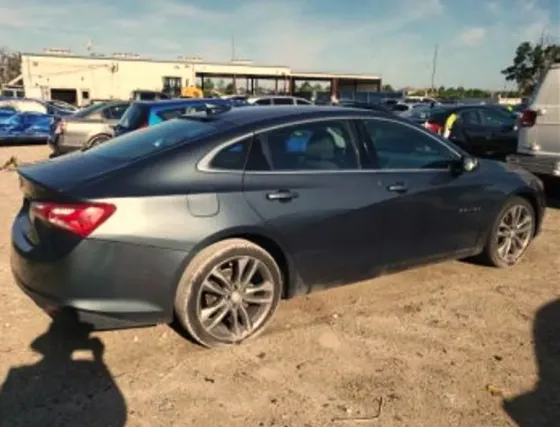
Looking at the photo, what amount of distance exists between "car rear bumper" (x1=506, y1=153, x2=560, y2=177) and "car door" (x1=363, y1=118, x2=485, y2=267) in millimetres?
3005

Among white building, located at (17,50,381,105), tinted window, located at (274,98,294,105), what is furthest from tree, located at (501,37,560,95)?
tinted window, located at (274,98,294,105)

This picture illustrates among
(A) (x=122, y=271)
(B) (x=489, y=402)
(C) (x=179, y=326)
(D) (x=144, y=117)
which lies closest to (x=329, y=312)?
(C) (x=179, y=326)

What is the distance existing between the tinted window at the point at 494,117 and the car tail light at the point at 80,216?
10391mm

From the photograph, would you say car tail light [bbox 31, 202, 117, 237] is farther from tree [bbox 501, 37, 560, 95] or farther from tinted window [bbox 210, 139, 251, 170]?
tree [bbox 501, 37, 560, 95]

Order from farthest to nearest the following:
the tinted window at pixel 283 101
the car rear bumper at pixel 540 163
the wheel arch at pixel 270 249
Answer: the tinted window at pixel 283 101, the car rear bumper at pixel 540 163, the wheel arch at pixel 270 249

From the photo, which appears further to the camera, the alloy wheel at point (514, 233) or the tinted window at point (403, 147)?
the alloy wheel at point (514, 233)

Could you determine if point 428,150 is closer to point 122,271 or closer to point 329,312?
point 329,312

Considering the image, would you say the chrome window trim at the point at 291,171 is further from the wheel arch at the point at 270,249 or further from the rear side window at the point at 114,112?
the rear side window at the point at 114,112

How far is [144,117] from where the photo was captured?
10.1m

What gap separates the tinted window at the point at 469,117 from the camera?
468 inches

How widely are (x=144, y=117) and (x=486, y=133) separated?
22.6 ft

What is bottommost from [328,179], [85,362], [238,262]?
[85,362]

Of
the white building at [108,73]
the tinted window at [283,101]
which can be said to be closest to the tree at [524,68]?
the white building at [108,73]

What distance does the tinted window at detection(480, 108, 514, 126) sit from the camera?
39.8 ft
